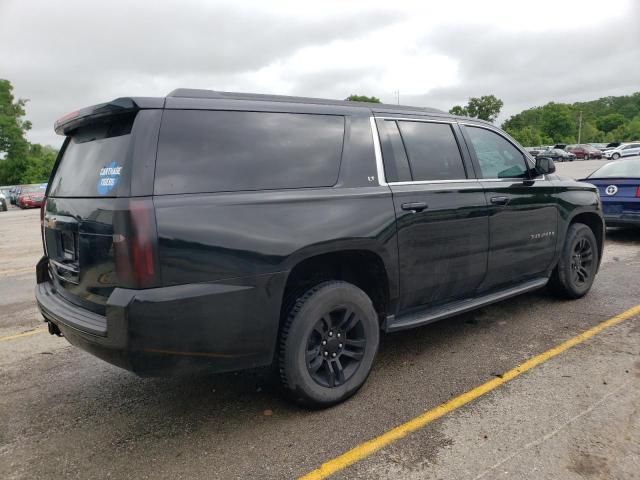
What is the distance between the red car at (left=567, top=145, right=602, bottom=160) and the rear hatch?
6063 cm

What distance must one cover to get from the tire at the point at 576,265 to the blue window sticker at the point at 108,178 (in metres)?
4.19

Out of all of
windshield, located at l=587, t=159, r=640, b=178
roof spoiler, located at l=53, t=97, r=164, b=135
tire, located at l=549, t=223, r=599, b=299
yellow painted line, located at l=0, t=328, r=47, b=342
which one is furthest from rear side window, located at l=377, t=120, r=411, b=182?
windshield, located at l=587, t=159, r=640, b=178

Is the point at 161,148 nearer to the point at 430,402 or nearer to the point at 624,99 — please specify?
the point at 430,402

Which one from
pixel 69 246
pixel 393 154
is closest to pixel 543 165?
pixel 393 154

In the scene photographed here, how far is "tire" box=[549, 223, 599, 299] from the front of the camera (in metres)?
4.91

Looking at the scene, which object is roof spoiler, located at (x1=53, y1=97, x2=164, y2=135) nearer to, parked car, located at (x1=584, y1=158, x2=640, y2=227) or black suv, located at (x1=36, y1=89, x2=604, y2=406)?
black suv, located at (x1=36, y1=89, x2=604, y2=406)

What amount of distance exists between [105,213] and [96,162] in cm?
49

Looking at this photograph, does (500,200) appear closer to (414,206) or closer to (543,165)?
(543,165)

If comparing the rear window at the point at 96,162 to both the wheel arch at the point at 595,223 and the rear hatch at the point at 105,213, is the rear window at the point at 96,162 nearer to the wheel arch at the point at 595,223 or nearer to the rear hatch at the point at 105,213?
the rear hatch at the point at 105,213

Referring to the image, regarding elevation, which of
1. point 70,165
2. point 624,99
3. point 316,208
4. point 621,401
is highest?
point 624,99

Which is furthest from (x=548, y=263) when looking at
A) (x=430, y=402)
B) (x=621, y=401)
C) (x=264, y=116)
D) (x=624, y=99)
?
(x=624, y=99)

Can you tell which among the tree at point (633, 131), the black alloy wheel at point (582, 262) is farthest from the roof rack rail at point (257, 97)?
the tree at point (633, 131)

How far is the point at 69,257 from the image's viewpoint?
9.56ft

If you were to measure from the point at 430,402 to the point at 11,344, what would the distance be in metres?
3.76
